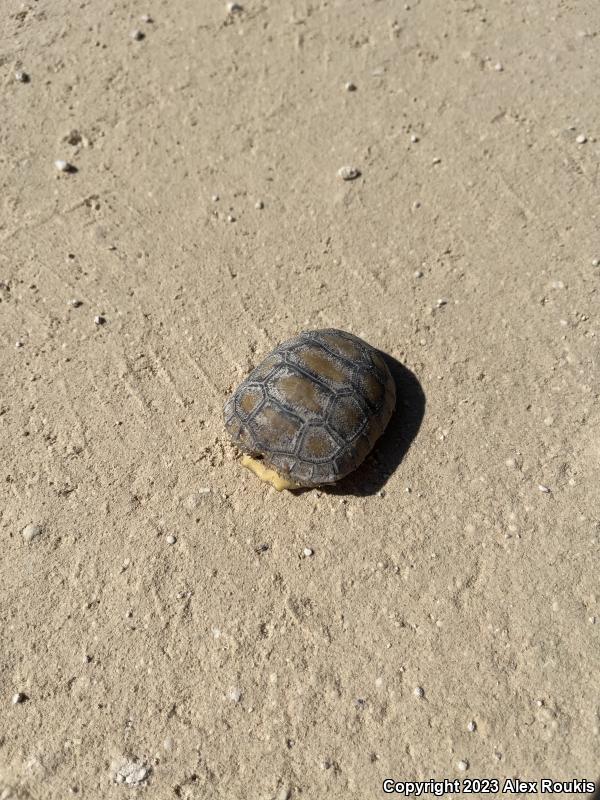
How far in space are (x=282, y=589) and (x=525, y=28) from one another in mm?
6062

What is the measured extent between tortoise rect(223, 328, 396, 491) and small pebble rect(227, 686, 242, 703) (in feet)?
4.14

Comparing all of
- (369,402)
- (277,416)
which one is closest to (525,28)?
(369,402)

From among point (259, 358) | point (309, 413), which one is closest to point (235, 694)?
point (309, 413)

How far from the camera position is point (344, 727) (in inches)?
141

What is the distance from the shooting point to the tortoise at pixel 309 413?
405 cm

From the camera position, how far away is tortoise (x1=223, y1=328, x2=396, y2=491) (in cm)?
405

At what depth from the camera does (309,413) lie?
13.4 feet

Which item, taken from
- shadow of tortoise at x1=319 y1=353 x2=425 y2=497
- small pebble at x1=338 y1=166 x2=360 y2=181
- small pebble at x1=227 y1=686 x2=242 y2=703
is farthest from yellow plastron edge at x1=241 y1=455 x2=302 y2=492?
small pebble at x1=338 y1=166 x2=360 y2=181

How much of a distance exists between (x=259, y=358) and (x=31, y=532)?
6.67ft

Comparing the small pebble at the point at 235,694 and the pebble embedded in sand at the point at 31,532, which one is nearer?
the small pebble at the point at 235,694
